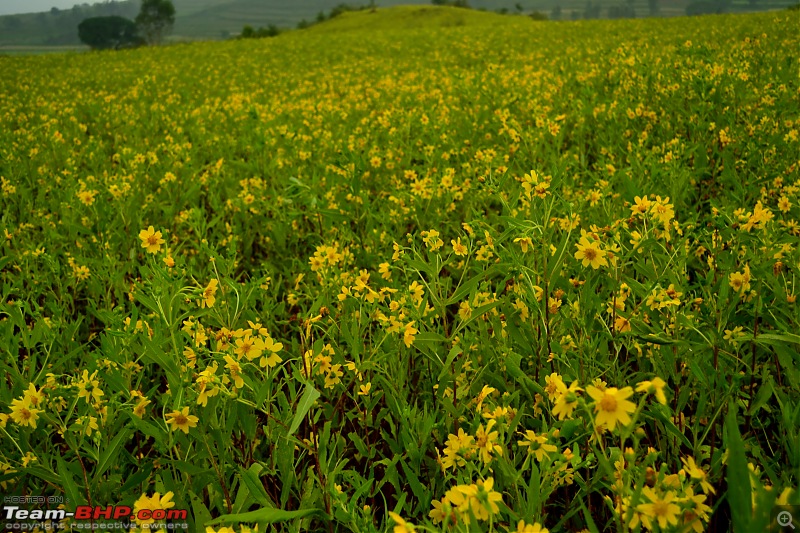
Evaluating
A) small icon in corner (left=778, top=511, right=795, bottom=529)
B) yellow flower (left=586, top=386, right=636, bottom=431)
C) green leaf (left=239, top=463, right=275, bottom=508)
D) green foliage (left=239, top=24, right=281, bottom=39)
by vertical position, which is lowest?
green leaf (left=239, top=463, right=275, bottom=508)

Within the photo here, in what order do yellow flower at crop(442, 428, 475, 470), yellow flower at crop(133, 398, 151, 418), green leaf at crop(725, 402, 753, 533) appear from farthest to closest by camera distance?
yellow flower at crop(133, 398, 151, 418) → yellow flower at crop(442, 428, 475, 470) → green leaf at crop(725, 402, 753, 533)

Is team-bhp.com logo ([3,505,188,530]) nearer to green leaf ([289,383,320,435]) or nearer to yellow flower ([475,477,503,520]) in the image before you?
green leaf ([289,383,320,435])

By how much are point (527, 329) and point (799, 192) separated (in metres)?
1.91

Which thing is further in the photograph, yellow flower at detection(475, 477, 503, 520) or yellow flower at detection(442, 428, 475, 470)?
yellow flower at detection(442, 428, 475, 470)

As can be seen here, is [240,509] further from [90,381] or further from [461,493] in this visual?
[461,493]

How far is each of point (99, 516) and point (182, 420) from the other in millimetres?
370

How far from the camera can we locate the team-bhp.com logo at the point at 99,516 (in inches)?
53.7

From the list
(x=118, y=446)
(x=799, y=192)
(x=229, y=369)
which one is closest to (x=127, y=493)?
(x=118, y=446)

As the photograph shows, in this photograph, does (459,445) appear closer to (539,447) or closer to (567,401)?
(539,447)

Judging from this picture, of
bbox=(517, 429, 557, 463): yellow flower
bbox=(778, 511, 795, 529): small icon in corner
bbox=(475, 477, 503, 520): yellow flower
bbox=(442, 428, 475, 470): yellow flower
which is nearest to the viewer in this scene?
bbox=(778, 511, 795, 529): small icon in corner

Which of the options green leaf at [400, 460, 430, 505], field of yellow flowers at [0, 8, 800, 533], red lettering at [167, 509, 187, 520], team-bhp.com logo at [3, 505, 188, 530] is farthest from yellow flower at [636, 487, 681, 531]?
red lettering at [167, 509, 187, 520]

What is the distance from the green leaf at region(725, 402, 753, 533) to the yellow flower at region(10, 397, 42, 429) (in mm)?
1773

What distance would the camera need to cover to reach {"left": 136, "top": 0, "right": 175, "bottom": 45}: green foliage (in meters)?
97.6

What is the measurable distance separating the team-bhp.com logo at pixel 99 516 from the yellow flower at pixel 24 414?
255 mm
